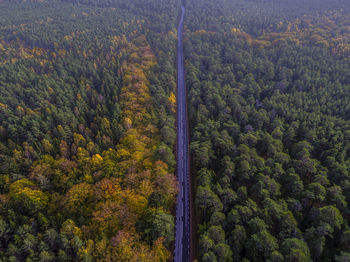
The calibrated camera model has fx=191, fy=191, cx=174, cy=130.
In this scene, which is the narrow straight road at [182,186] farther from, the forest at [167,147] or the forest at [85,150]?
the forest at [85,150]

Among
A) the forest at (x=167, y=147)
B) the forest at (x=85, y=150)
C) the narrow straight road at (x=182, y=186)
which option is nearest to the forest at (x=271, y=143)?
the forest at (x=167, y=147)

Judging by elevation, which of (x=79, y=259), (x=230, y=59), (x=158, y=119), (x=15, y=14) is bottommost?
(x=79, y=259)

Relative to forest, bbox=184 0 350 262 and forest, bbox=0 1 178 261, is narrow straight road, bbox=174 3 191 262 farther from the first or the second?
forest, bbox=184 0 350 262

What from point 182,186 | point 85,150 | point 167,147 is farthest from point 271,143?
point 85,150

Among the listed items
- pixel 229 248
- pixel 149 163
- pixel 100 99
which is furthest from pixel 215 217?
pixel 100 99

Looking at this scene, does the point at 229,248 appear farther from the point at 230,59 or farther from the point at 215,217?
the point at 230,59

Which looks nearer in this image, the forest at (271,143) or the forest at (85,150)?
the forest at (85,150)

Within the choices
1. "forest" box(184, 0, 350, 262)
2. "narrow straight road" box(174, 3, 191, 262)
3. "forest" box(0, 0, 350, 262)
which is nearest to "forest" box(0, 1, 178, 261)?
"forest" box(0, 0, 350, 262)

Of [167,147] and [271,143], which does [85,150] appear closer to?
[167,147]
